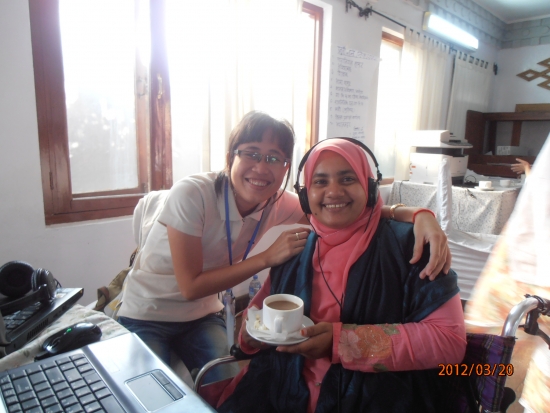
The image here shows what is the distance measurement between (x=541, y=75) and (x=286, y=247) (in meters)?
5.88

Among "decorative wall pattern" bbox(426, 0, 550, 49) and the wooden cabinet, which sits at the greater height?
"decorative wall pattern" bbox(426, 0, 550, 49)

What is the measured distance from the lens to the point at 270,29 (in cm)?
246

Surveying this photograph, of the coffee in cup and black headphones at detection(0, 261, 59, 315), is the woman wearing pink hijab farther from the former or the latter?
black headphones at detection(0, 261, 59, 315)

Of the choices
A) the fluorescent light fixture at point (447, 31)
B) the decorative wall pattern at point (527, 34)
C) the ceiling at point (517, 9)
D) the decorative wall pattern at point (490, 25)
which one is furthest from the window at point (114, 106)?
the decorative wall pattern at point (527, 34)

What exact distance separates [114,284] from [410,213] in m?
1.15

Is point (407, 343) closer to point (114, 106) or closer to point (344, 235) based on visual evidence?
point (344, 235)

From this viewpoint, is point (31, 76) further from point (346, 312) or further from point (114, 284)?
point (346, 312)

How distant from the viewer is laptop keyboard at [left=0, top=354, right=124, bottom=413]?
0.53 metres

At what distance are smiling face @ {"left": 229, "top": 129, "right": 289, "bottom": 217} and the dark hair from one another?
0.01 meters

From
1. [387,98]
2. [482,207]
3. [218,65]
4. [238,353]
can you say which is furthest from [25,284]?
[387,98]

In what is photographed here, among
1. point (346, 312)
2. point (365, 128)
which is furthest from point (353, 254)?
point (365, 128)

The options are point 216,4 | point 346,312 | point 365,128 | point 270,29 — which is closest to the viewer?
point 346,312

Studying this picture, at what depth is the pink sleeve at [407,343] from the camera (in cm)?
80
